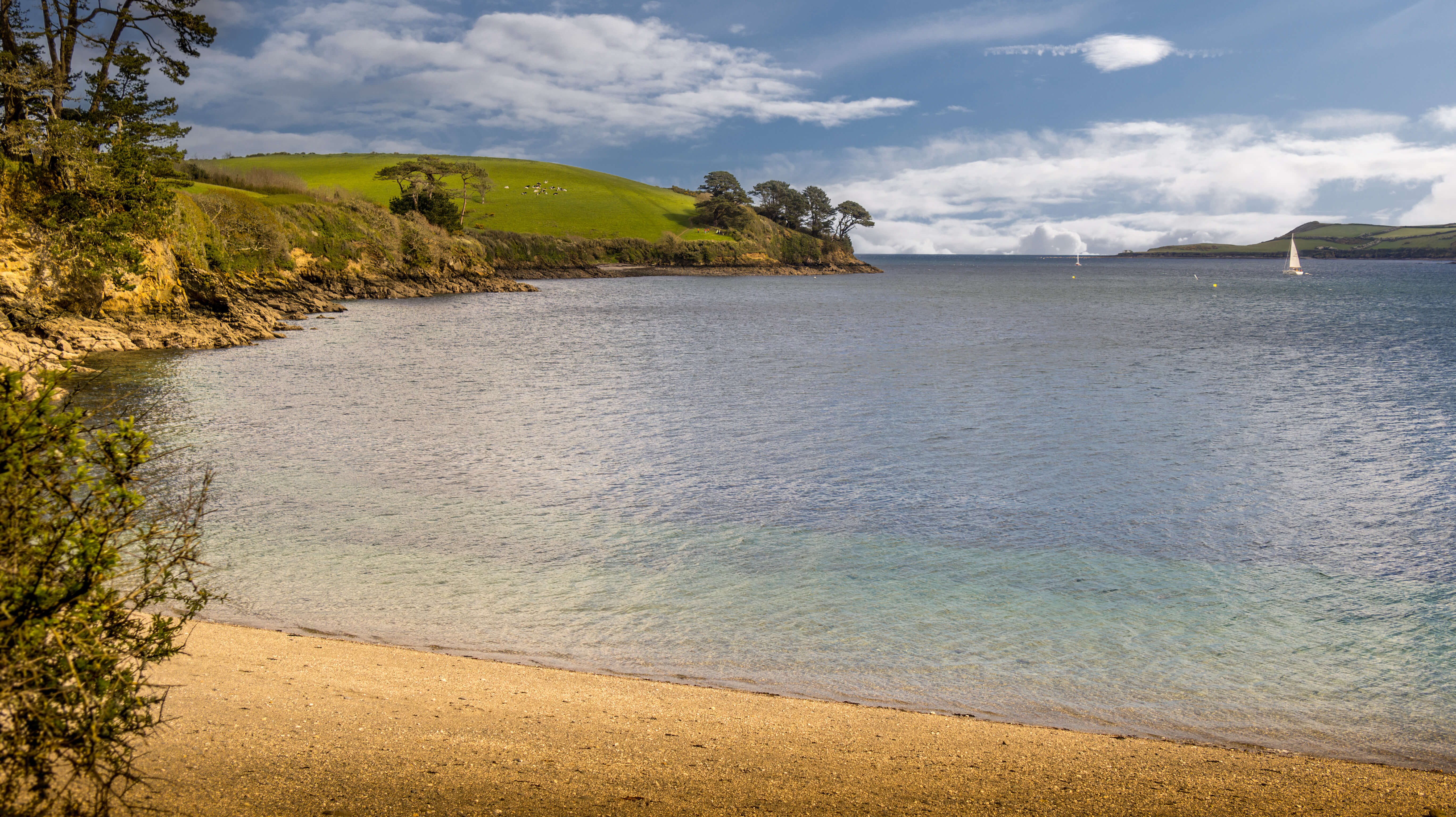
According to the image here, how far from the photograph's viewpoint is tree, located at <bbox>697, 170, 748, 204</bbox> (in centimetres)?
15100

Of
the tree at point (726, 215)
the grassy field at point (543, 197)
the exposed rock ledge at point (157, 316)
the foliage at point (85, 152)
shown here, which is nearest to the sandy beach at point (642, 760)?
the exposed rock ledge at point (157, 316)

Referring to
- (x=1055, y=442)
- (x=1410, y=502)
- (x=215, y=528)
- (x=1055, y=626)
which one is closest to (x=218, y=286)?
(x=215, y=528)

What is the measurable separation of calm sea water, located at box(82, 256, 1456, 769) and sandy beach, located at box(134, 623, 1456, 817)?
0.80 m

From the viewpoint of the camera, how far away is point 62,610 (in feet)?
14.3

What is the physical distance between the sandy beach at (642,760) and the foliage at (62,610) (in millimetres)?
909

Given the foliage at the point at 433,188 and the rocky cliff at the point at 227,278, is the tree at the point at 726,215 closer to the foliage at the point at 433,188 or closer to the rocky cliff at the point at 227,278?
the foliage at the point at 433,188

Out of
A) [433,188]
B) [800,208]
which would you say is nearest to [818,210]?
[800,208]

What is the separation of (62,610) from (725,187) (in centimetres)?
15351

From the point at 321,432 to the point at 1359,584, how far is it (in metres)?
20.0

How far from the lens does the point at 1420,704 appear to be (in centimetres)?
764

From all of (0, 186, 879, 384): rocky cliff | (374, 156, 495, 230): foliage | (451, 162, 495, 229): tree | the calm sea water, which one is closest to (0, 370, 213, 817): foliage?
(0, 186, 879, 384): rocky cliff

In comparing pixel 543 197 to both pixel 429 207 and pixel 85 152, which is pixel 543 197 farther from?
pixel 85 152

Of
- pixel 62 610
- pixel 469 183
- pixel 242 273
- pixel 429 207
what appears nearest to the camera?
pixel 62 610

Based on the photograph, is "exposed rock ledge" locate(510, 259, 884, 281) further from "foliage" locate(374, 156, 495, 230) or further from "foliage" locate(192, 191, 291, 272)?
"foliage" locate(192, 191, 291, 272)
